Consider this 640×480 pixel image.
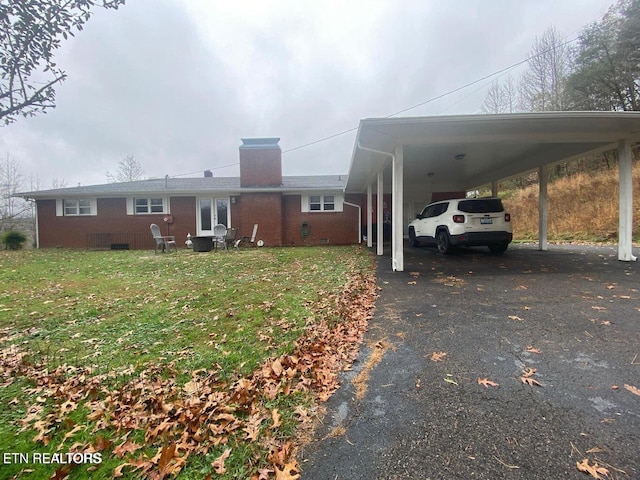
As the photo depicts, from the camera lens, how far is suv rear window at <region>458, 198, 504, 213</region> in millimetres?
8630

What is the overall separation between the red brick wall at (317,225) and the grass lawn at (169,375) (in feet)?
33.7

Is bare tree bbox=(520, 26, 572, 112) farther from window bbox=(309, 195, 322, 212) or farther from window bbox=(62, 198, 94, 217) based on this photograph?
window bbox=(62, 198, 94, 217)

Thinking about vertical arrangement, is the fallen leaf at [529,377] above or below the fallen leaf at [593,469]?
above

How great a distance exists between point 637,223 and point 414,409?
54.2 feet

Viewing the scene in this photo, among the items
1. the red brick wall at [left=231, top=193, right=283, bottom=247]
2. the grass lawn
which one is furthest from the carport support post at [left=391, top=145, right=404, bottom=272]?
the red brick wall at [left=231, top=193, right=283, bottom=247]

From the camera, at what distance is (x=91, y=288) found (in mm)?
6145

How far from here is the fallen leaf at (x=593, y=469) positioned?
145 cm

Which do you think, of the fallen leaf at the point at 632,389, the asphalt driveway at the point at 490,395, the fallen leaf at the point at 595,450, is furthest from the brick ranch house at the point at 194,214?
the fallen leaf at the point at 595,450

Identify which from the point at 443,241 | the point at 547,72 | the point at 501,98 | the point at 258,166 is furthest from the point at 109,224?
the point at 547,72

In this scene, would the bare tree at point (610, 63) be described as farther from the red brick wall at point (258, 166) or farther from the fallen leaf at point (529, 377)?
the fallen leaf at point (529, 377)

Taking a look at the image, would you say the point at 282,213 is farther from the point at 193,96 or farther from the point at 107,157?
the point at 107,157

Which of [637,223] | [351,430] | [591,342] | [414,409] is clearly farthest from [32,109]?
[637,223]

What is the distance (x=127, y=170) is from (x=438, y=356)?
39.5 m

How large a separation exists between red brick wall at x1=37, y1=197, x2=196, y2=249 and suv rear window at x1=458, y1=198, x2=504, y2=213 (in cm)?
1278
